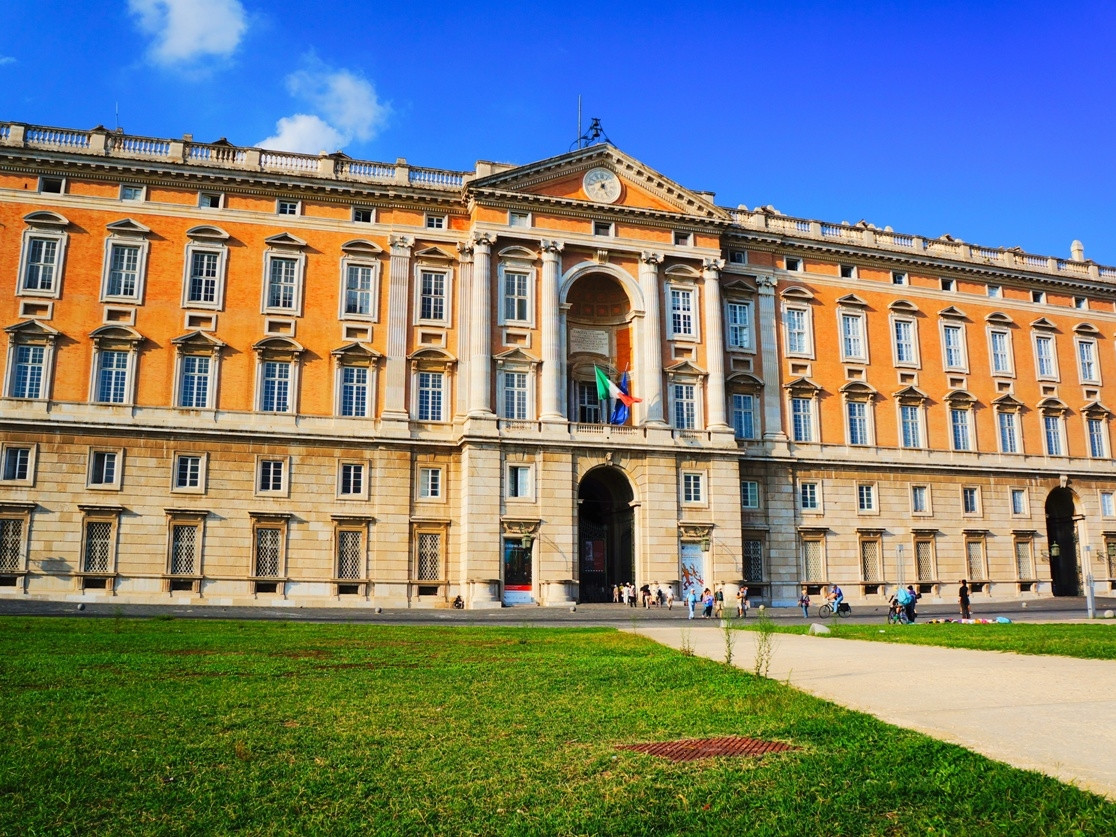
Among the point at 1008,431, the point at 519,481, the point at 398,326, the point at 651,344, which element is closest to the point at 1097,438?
the point at 1008,431

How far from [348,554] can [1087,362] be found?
53206 millimetres

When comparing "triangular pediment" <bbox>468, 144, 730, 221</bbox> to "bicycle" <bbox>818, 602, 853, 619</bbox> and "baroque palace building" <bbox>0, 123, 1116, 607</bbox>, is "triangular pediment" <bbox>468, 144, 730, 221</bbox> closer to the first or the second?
"baroque palace building" <bbox>0, 123, 1116, 607</bbox>

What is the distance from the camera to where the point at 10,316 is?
1775 inches

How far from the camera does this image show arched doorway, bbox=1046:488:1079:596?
6147 centimetres

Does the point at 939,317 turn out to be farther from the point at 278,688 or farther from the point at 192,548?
the point at 278,688

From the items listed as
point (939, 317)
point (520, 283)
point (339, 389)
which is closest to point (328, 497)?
point (339, 389)

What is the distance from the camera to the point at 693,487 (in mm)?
50625

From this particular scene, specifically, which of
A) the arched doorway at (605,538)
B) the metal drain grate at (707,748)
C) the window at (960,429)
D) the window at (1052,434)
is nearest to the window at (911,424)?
the window at (960,429)

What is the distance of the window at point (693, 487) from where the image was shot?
50375 mm

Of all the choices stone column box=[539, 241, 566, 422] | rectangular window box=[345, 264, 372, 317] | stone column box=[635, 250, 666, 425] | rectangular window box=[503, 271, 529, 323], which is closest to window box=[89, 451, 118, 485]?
rectangular window box=[345, 264, 372, 317]

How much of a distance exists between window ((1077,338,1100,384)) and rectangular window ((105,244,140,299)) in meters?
61.5

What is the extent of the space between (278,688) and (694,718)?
6601mm

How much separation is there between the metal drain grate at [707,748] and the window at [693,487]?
40.0 m

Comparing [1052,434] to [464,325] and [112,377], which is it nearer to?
[464,325]
